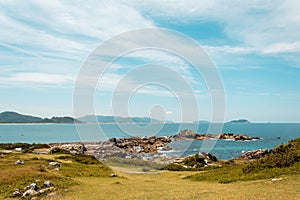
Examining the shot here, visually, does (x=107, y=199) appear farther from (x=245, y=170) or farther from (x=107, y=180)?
(x=245, y=170)

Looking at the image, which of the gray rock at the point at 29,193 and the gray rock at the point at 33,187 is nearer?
the gray rock at the point at 29,193

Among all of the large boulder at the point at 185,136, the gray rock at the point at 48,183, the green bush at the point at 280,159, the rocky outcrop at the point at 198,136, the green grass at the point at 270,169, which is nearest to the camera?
the gray rock at the point at 48,183

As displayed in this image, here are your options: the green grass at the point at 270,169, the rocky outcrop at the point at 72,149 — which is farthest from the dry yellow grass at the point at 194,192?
the rocky outcrop at the point at 72,149

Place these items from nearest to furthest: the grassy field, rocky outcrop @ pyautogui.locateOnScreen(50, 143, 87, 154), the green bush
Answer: the grassy field
the green bush
rocky outcrop @ pyautogui.locateOnScreen(50, 143, 87, 154)

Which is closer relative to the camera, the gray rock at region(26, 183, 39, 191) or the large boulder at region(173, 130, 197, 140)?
the gray rock at region(26, 183, 39, 191)

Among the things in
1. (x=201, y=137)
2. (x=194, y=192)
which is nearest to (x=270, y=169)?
(x=194, y=192)

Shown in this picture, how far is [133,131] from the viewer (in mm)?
186500

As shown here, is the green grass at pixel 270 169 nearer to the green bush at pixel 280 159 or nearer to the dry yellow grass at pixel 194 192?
the green bush at pixel 280 159

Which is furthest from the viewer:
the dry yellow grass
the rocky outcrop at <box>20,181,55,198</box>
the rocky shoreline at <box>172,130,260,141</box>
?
the rocky shoreline at <box>172,130,260,141</box>

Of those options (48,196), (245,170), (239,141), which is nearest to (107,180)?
(48,196)

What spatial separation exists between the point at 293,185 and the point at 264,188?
2017 mm

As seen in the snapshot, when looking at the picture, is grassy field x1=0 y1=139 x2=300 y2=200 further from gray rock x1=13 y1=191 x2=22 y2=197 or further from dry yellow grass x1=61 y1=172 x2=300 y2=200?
gray rock x1=13 y1=191 x2=22 y2=197

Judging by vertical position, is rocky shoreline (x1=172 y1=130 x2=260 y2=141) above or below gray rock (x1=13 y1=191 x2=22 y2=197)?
below

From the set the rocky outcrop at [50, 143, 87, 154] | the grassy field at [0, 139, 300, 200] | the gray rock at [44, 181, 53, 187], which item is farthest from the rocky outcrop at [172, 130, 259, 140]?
the gray rock at [44, 181, 53, 187]
